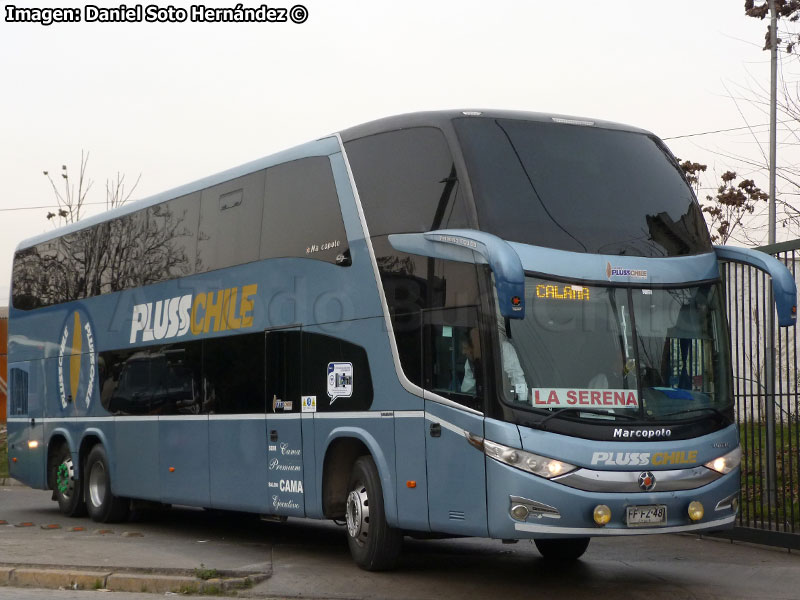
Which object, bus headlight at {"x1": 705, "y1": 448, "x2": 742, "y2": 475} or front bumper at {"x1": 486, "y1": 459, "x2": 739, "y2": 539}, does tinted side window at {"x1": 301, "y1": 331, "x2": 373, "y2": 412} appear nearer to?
front bumper at {"x1": 486, "y1": 459, "x2": 739, "y2": 539}

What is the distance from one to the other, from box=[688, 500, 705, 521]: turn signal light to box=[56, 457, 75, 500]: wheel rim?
35.7ft

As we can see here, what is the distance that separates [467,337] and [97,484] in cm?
914

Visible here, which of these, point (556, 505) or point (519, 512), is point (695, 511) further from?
point (519, 512)

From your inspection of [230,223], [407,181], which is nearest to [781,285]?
[407,181]

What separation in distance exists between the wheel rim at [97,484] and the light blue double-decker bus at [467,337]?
9.41 feet

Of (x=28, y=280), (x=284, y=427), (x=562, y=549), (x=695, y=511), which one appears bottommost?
(x=562, y=549)

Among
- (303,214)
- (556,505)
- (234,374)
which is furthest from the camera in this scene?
(234,374)

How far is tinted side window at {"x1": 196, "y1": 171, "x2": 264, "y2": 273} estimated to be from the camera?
45.4 feet

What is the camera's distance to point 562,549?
12.3 meters

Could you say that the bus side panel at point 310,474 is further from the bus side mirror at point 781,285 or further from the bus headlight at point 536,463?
the bus side mirror at point 781,285

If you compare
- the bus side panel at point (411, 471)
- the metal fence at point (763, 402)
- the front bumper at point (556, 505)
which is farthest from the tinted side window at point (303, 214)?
the metal fence at point (763, 402)

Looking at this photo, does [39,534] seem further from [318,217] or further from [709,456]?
[709,456]

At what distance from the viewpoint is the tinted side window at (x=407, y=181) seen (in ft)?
35.0

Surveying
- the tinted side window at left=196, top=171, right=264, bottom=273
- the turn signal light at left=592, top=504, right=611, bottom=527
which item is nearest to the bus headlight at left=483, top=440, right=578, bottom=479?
the turn signal light at left=592, top=504, right=611, bottom=527
